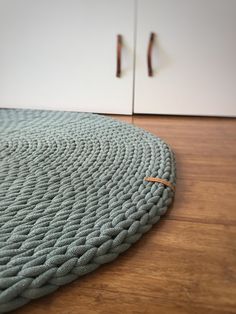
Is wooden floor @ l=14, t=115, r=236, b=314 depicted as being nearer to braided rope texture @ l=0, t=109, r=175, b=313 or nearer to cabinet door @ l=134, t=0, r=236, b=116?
braided rope texture @ l=0, t=109, r=175, b=313

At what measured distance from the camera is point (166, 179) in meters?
0.58

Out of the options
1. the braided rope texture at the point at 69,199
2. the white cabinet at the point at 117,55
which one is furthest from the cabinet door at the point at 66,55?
the braided rope texture at the point at 69,199

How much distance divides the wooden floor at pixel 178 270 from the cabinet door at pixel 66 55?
2.11ft

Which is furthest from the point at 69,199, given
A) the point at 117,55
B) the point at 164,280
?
the point at 117,55

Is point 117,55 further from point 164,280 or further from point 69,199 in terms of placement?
point 164,280

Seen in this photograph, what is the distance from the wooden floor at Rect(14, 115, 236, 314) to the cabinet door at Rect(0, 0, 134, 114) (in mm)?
644

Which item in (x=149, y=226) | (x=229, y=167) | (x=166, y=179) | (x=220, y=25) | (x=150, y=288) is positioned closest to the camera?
(x=150, y=288)

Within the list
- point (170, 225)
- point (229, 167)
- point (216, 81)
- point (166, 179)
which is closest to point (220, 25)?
point (216, 81)

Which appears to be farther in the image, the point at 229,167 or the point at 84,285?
Result: the point at 229,167

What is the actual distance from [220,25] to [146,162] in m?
0.66

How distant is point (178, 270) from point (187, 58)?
2.91 ft

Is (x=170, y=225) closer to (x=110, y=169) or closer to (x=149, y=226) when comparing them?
(x=149, y=226)

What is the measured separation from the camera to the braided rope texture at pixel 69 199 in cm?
35

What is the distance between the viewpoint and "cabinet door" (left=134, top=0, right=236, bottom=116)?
40.5 inches
